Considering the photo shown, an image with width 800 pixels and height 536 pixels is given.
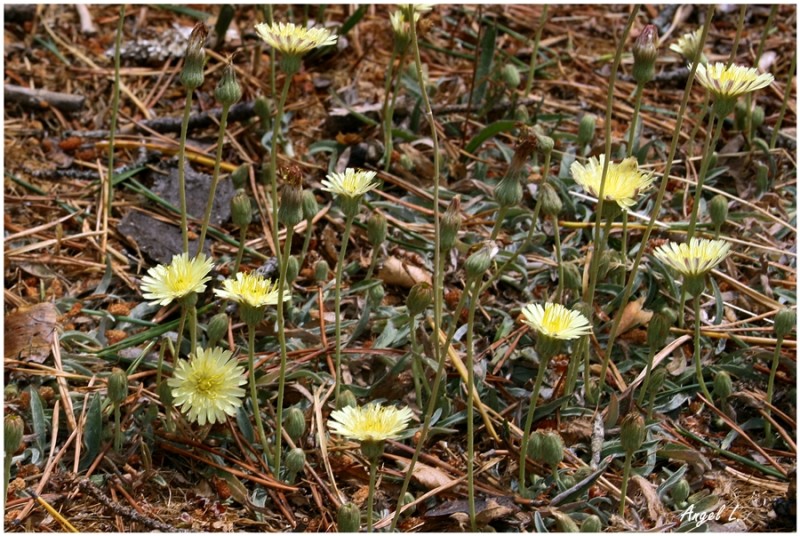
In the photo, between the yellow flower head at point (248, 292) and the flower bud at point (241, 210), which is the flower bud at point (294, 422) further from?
the flower bud at point (241, 210)

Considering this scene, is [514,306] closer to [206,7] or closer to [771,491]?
[771,491]

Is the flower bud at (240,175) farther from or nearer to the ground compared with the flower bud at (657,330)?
farther from the ground

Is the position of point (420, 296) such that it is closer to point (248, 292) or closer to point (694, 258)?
point (248, 292)

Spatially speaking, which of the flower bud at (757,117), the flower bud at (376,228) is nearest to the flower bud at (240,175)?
the flower bud at (376,228)

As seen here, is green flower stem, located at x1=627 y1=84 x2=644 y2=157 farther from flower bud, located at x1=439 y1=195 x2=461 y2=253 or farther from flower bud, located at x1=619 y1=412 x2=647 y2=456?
flower bud, located at x1=619 y1=412 x2=647 y2=456

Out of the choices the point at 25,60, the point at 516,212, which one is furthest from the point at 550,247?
the point at 25,60

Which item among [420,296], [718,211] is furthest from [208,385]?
[718,211]
